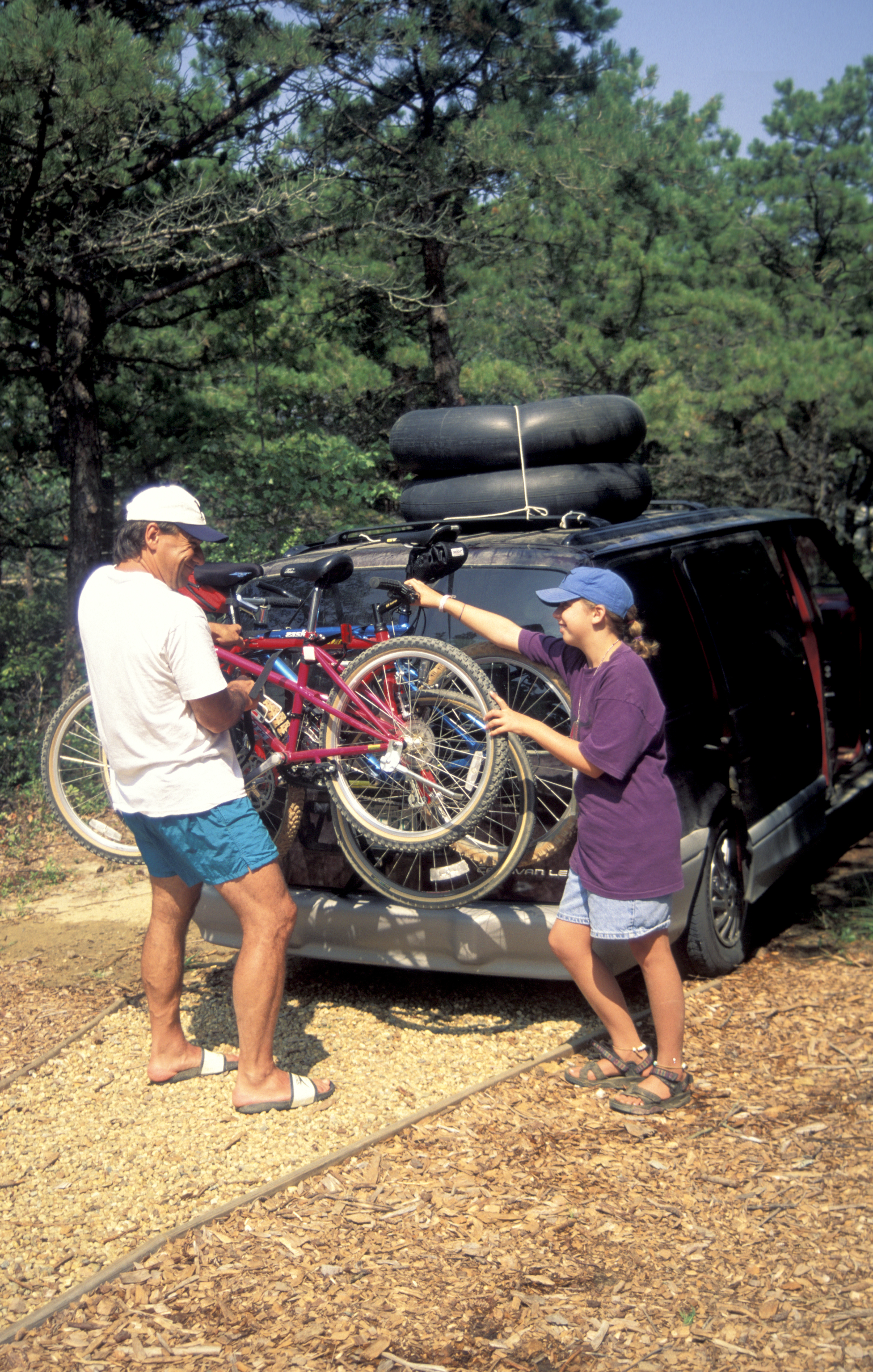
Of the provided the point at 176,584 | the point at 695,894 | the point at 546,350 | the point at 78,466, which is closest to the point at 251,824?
the point at 176,584

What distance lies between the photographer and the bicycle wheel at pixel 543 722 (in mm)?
4242

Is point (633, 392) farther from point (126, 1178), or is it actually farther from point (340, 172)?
point (126, 1178)

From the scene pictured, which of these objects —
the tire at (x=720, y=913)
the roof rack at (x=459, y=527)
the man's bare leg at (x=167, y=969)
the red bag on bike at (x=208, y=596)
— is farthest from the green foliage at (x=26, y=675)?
the tire at (x=720, y=913)

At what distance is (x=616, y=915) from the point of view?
3.91 metres

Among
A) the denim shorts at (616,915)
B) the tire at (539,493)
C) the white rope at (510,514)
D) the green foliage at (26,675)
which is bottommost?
→ the green foliage at (26,675)

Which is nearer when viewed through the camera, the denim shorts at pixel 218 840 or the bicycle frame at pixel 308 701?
the denim shorts at pixel 218 840

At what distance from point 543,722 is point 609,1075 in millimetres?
1312

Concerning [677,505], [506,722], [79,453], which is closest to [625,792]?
[506,722]

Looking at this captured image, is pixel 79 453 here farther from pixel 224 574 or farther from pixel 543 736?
pixel 543 736

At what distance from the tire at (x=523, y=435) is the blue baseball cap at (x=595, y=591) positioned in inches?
69.3

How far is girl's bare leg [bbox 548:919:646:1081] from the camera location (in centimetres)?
408

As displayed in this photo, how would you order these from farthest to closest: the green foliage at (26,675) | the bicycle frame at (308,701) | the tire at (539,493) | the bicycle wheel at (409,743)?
the green foliage at (26,675), the tire at (539,493), the bicycle frame at (308,701), the bicycle wheel at (409,743)

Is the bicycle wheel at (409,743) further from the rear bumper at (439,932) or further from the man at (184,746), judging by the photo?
the man at (184,746)

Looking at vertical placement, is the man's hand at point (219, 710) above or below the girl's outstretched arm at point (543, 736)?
above
